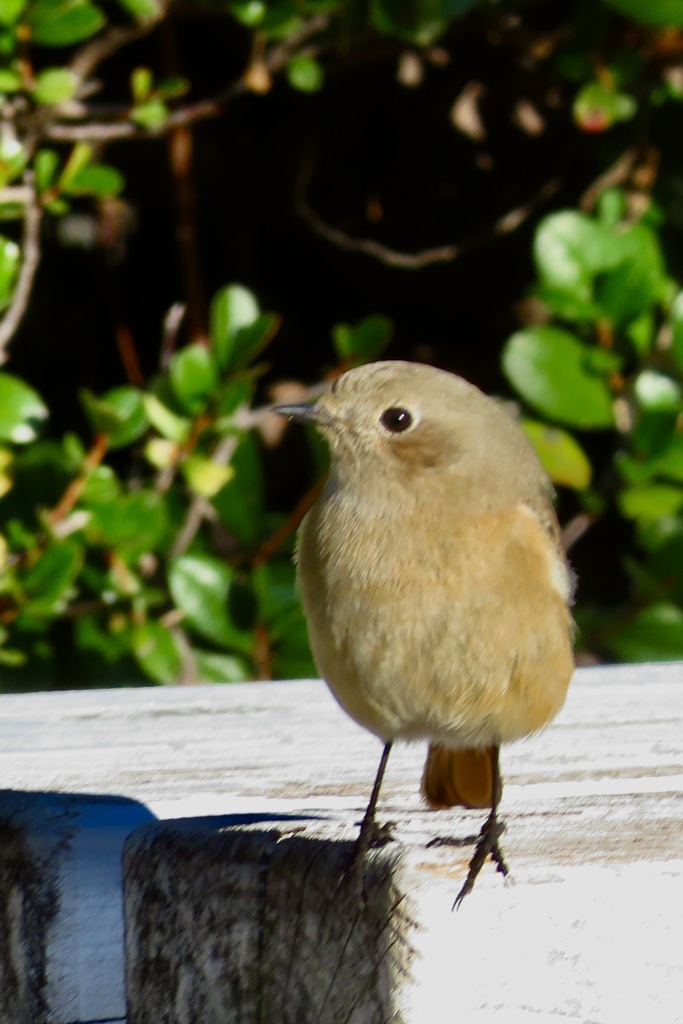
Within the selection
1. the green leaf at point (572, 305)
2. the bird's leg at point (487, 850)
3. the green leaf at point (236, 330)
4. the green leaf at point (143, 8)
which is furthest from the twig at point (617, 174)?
the bird's leg at point (487, 850)

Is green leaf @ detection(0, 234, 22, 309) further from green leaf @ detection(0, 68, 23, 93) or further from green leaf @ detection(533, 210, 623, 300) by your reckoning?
green leaf @ detection(533, 210, 623, 300)

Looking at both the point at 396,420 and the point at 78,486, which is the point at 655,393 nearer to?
the point at 78,486

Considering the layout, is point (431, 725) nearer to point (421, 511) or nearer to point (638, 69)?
point (421, 511)

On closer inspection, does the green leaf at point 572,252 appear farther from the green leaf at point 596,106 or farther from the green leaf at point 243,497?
the green leaf at point 243,497

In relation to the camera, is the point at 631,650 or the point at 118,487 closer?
the point at 118,487

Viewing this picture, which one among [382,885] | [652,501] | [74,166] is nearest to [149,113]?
[74,166]

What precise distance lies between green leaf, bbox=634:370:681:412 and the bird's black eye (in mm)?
1546

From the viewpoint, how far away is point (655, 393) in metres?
3.62

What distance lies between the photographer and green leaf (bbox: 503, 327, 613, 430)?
3.74 meters

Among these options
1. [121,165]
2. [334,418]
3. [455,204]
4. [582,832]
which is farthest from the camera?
[455,204]

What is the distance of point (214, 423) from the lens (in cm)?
340

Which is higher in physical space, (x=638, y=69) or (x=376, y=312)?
(x=638, y=69)

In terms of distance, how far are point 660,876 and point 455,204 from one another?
11.1 feet

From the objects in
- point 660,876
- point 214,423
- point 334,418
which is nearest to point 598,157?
point 214,423
